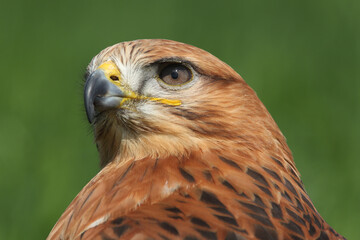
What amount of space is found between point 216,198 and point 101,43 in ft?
12.9

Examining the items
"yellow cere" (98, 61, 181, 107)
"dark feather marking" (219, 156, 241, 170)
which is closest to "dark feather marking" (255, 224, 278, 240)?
"dark feather marking" (219, 156, 241, 170)

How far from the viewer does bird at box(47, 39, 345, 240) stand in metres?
2.59

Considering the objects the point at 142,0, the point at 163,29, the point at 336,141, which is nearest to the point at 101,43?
the point at 163,29

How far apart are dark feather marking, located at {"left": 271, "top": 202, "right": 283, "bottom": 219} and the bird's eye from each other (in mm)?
601

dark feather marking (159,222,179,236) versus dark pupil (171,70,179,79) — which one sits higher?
dark pupil (171,70,179,79)

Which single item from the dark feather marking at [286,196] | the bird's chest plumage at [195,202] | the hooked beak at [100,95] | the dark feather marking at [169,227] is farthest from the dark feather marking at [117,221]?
the dark feather marking at [286,196]

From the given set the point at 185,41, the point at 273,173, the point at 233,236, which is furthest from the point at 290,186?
the point at 185,41

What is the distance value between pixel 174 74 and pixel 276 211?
655 millimetres

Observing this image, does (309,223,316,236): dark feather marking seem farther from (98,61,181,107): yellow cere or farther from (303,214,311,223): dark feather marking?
(98,61,181,107): yellow cere

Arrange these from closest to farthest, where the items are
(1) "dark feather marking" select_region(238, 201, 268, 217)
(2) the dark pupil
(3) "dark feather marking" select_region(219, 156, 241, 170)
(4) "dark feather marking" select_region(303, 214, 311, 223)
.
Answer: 1. (1) "dark feather marking" select_region(238, 201, 268, 217)
2. (4) "dark feather marking" select_region(303, 214, 311, 223)
3. (3) "dark feather marking" select_region(219, 156, 241, 170)
4. (2) the dark pupil

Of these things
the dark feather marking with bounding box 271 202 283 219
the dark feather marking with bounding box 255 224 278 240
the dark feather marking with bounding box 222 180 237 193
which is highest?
the dark feather marking with bounding box 222 180 237 193

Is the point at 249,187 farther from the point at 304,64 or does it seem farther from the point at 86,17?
the point at 86,17

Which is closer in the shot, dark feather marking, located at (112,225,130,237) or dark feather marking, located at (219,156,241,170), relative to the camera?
dark feather marking, located at (112,225,130,237)

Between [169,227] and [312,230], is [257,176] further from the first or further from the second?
[169,227]
